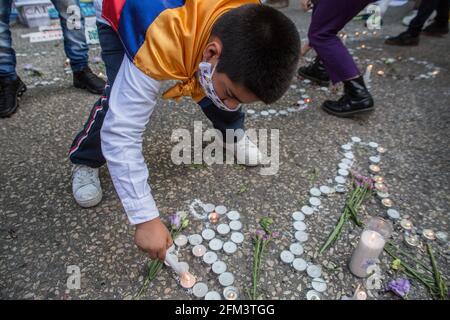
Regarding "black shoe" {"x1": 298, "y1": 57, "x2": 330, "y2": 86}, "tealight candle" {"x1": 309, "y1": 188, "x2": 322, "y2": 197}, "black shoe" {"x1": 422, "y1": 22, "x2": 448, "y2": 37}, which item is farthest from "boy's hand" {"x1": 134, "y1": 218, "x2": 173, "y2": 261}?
"black shoe" {"x1": 422, "y1": 22, "x2": 448, "y2": 37}

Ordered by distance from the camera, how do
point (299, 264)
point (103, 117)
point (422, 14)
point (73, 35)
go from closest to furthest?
1. point (299, 264)
2. point (103, 117)
3. point (73, 35)
4. point (422, 14)

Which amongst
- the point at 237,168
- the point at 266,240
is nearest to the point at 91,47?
the point at 237,168

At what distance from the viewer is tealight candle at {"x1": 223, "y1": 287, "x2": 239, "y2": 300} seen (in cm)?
112

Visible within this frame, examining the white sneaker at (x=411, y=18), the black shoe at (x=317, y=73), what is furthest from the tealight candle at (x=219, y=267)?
the white sneaker at (x=411, y=18)

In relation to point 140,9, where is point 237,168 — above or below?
below

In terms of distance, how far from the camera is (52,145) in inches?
73.1

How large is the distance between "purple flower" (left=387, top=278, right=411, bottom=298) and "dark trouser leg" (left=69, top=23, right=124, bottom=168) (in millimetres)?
1301

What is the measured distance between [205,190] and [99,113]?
61cm

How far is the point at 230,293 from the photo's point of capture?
1136mm

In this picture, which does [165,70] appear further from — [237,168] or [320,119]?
[320,119]

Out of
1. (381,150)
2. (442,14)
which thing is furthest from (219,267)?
(442,14)

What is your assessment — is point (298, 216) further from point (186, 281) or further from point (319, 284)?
point (186, 281)

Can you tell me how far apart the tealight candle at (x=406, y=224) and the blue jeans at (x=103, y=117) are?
89cm
